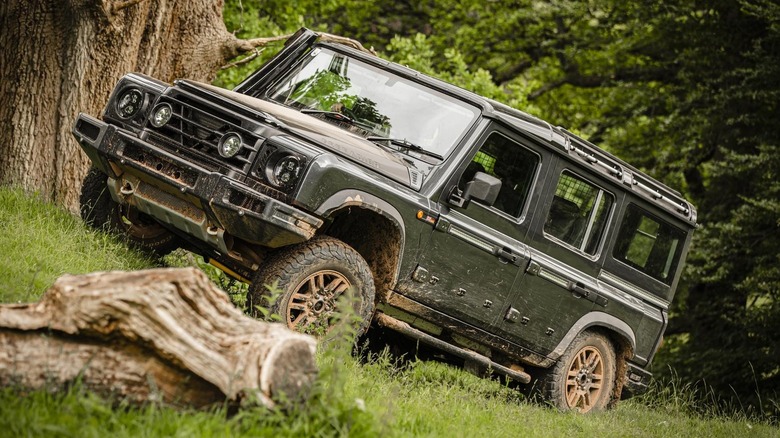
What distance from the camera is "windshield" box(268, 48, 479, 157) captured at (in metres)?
7.19

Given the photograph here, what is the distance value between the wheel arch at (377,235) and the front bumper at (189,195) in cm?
64

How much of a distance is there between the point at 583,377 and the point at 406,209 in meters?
2.81

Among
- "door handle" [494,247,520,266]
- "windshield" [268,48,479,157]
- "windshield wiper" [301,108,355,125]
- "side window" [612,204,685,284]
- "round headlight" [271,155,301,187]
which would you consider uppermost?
"windshield" [268,48,479,157]

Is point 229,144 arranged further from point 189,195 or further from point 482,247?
point 482,247

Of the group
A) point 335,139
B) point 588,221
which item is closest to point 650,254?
point 588,221

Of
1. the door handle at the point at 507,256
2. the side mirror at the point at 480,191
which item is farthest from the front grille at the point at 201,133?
the door handle at the point at 507,256

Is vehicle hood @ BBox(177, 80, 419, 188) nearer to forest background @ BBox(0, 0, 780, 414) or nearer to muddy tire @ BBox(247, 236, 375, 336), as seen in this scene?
muddy tire @ BBox(247, 236, 375, 336)

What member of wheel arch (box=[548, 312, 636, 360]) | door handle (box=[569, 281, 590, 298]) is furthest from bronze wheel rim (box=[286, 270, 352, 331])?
wheel arch (box=[548, 312, 636, 360])

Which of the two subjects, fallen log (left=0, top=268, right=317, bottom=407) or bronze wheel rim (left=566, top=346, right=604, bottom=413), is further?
bronze wheel rim (left=566, top=346, right=604, bottom=413)

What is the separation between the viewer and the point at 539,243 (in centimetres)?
766

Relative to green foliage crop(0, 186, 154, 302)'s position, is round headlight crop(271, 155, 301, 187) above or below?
above

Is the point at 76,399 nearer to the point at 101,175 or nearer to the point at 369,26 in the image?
the point at 101,175

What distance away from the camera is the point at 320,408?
14.1 feet

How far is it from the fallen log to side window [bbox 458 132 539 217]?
3319 millimetres
